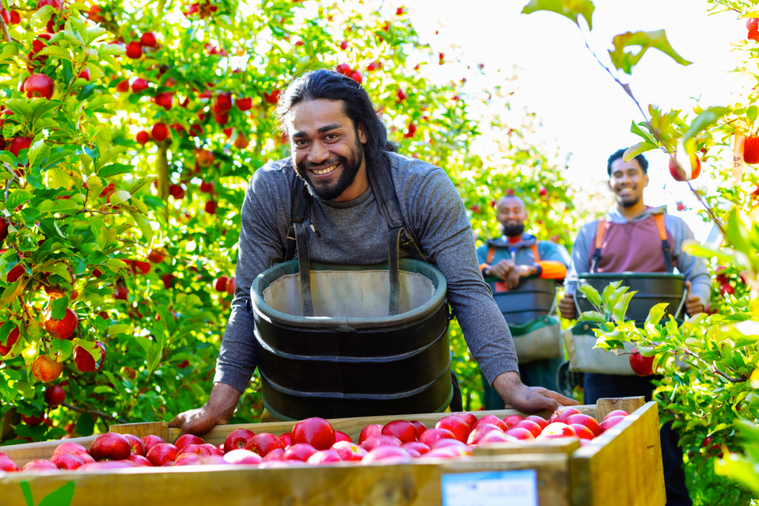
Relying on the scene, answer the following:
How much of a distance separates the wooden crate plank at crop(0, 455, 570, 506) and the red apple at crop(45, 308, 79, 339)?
952mm

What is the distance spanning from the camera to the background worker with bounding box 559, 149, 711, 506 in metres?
3.07

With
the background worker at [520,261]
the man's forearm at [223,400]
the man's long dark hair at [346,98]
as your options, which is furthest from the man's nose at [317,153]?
the background worker at [520,261]

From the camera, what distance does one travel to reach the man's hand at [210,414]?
1.63 meters

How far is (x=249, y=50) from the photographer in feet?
11.8

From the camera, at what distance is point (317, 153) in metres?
1.96

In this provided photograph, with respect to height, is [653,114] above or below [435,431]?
above

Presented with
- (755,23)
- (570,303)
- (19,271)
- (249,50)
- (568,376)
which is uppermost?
(249,50)

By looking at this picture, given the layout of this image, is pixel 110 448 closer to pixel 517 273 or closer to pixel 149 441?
pixel 149 441

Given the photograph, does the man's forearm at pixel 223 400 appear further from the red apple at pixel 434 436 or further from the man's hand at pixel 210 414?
the red apple at pixel 434 436

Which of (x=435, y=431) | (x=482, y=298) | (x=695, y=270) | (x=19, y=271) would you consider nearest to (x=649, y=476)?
(x=435, y=431)

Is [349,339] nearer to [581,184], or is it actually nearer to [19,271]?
[19,271]

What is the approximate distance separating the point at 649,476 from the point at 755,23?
1.23 meters

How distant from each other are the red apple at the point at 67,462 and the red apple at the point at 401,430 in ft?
1.93

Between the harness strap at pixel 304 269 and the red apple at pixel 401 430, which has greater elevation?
the harness strap at pixel 304 269
